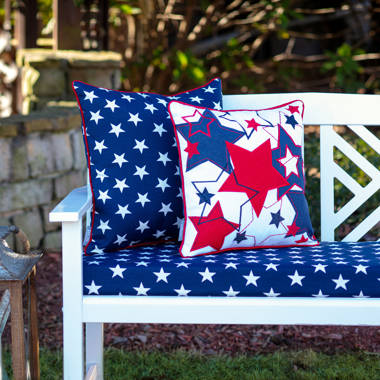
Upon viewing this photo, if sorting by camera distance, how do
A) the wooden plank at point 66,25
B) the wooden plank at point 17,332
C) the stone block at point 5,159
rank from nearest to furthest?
the wooden plank at point 17,332
the stone block at point 5,159
the wooden plank at point 66,25

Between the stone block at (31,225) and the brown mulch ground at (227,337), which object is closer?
the brown mulch ground at (227,337)

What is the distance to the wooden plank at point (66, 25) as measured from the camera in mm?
4766

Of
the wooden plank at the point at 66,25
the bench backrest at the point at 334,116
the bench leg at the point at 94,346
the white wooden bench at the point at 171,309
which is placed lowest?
the bench leg at the point at 94,346

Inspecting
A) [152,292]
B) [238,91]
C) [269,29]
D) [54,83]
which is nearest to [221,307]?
[152,292]

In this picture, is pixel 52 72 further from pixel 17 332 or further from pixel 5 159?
pixel 17 332

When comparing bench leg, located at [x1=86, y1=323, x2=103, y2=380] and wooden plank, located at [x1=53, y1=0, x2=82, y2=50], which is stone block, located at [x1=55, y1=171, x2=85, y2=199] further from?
bench leg, located at [x1=86, y1=323, x2=103, y2=380]

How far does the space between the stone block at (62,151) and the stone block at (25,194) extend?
4.7 inches

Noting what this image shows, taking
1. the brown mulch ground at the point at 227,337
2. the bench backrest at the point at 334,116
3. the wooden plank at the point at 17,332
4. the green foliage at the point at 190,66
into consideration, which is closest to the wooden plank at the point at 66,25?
the green foliage at the point at 190,66

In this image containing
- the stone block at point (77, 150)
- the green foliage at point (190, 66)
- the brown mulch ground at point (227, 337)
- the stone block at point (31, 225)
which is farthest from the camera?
the green foliage at point (190, 66)

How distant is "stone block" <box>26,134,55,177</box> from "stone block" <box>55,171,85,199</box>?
0.10 metres

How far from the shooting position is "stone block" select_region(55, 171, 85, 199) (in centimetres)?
376

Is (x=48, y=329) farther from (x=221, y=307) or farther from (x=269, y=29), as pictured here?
(x=269, y=29)

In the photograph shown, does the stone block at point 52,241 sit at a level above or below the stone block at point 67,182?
below

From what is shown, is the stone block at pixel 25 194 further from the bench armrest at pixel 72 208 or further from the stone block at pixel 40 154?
the bench armrest at pixel 72 208
